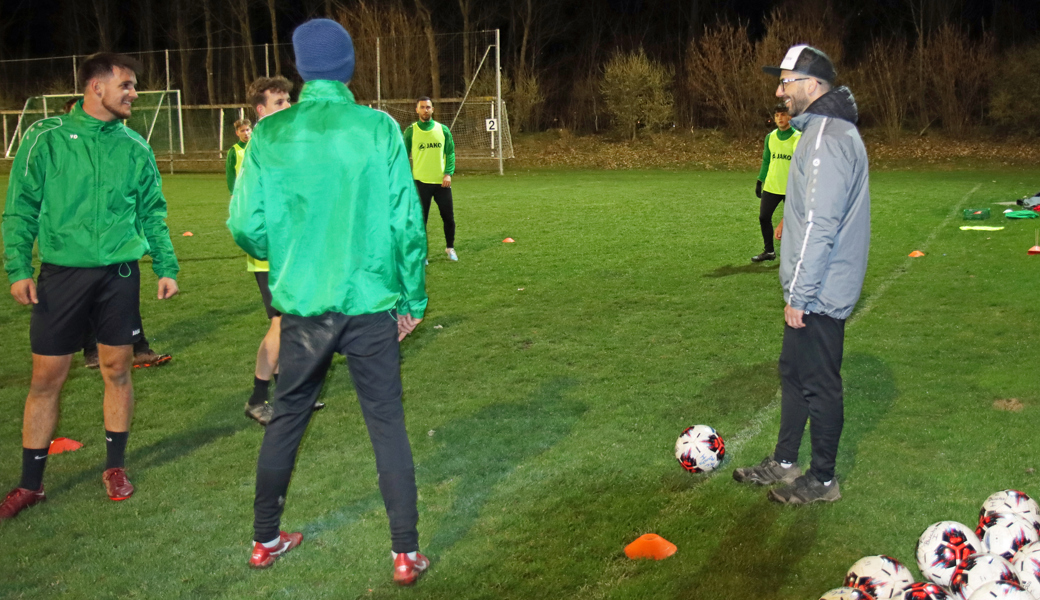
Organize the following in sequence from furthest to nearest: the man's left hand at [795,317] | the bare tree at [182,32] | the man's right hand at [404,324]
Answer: the bare tree at [182,32], the man's left hand at [795,317], the man's right hand at [404,324]

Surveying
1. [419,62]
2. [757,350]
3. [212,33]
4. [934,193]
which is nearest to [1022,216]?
[934,193]

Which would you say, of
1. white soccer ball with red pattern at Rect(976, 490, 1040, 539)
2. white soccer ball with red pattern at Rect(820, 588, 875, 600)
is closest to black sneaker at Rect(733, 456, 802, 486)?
white soccer ball with red pattern at Rect(976, 490, 1040, 539)

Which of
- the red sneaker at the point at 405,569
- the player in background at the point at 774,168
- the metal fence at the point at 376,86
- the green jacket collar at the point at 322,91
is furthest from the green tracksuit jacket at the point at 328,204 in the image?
the metal fence at the point at 376,86

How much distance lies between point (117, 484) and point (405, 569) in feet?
6.12

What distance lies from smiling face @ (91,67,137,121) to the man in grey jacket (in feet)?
10.2

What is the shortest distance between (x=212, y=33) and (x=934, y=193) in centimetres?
3886

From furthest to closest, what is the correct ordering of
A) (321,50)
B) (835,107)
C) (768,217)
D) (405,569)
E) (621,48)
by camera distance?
(621,48), (768,217), (835,107), (405,569), (321,50)

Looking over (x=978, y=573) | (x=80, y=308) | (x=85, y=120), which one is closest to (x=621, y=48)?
(x=85, y=120)

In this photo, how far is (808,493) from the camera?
439cm

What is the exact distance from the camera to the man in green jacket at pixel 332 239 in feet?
11.0

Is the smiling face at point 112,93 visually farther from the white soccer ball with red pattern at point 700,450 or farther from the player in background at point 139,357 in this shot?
the white soccer ball with red pattern at point 700,450

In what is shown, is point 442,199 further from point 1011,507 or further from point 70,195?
point 1011,507

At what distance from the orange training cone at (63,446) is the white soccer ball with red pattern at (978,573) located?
466 centimetres

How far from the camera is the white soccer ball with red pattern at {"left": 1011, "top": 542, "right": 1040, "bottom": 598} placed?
3242 mm
